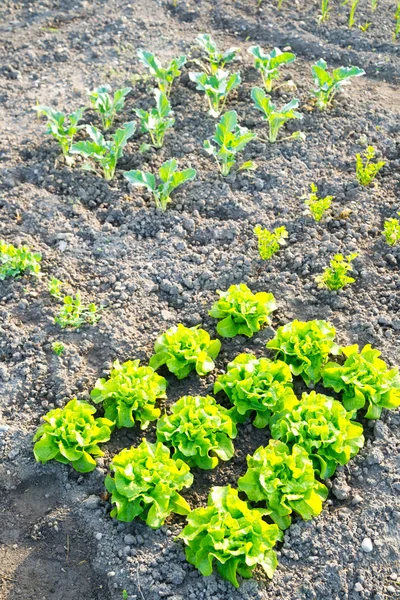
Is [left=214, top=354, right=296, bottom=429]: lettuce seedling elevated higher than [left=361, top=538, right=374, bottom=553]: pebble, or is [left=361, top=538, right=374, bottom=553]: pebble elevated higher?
[left=214, top=354, right=296, bottom=429]: lettuce seedling

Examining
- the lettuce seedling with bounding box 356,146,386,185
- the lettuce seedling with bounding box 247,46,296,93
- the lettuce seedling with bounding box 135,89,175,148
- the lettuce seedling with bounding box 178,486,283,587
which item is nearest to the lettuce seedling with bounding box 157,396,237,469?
the lettuce seedling with bounding box 178,486,283,587

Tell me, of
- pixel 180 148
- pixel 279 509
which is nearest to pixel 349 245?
pixel 180 148

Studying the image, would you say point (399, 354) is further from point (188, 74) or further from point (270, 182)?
point (188, 74)

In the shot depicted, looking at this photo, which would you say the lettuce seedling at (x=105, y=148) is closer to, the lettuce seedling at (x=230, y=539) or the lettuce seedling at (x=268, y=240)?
the lettuce seedling at (x=268, y=240)

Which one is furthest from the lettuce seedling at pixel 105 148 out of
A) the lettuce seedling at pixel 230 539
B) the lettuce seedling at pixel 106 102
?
the lettuce seedling at pixel 230 539

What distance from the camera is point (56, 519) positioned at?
182 inches

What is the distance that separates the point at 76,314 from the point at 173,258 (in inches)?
39.4

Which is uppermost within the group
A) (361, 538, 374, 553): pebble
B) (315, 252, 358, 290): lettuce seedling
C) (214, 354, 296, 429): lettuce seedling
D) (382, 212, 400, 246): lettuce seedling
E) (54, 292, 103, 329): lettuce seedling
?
(382, 212, 400, 246): lettuce seedling

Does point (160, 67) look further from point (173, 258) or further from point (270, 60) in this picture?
point (173, 258)

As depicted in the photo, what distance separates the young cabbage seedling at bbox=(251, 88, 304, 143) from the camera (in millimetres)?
6707

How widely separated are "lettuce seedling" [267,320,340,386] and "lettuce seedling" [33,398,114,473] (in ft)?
4.48

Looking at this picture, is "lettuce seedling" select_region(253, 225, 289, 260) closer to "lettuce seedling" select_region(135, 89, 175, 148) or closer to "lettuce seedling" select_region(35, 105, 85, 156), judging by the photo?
"lettuce seedling" select_region(135, 89, 175, 148)

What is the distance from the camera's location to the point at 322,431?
4.63 metres

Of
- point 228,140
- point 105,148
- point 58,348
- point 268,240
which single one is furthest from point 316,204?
point 58,348
